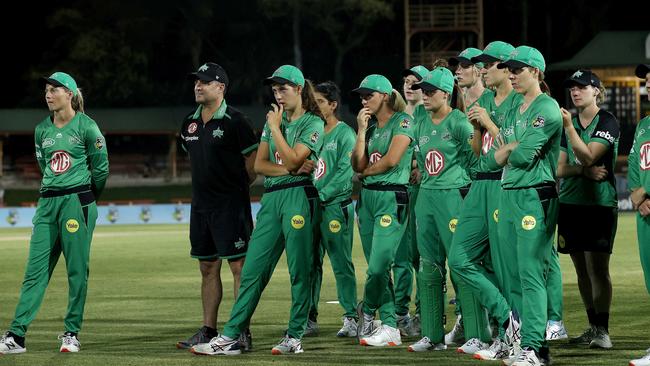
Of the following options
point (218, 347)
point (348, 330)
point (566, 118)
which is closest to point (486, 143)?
point (566, 118)

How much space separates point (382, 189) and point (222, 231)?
57.9 inches

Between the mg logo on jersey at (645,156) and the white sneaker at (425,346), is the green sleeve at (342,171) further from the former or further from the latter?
the mg logo on jersey at (645,156)

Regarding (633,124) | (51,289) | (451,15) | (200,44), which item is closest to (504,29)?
(451,15)

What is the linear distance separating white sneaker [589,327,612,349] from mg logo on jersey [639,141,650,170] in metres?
1.84

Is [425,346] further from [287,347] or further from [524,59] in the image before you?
[524,59]

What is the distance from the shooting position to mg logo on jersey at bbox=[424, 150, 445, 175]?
11203 millimetres

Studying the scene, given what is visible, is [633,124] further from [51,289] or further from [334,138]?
[334,138]

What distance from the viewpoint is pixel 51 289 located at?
17297mm

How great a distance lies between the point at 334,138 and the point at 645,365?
3.88 m

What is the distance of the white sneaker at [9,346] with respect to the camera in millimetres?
11039

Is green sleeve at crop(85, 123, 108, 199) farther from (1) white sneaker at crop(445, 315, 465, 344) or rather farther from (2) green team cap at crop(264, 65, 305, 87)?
(1) white sneaker at crop(445, 315, 465, 344)

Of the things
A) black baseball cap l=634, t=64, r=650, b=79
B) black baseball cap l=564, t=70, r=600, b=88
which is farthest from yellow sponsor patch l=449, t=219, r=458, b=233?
black baseball cap l=634, t=64, r=650, b=79

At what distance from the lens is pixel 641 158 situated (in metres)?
9.94

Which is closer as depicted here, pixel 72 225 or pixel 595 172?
pixel 595 172
